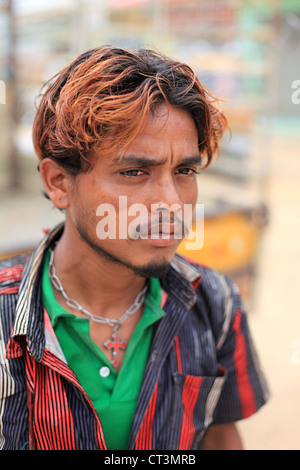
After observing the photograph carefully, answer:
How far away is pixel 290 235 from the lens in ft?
19.6

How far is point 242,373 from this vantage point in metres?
1.50

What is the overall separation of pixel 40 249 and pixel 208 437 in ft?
2.54

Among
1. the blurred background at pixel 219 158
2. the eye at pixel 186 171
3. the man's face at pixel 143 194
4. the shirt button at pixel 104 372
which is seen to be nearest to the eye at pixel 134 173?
the man's face at pixel 143 194

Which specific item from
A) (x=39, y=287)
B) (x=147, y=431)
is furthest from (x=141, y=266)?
(x=147, y=431)

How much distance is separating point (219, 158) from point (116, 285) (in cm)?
293

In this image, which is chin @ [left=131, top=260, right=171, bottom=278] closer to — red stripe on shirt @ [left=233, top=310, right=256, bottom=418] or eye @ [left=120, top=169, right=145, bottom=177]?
eye @ [left=120, top=169, right=145, bottom=177]

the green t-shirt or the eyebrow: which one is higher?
the eyebrow

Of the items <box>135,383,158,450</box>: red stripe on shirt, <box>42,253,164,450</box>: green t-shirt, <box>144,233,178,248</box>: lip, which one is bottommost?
<box>135,383,158,450</box>: red stripe on shirt

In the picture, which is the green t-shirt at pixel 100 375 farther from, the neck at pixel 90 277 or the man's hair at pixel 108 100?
the man's hair at pixel 108 100

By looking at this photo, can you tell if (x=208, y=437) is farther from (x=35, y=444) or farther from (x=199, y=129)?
(x=199, y=129)

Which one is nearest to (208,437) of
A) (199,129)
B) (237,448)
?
(237,448)

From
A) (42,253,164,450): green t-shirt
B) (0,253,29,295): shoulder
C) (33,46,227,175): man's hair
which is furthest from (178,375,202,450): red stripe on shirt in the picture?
(33,46,227,175): man's hair

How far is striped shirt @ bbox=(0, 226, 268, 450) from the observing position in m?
1.18

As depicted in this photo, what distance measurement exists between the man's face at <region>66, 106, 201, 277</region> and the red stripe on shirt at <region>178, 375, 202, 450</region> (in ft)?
1.11
